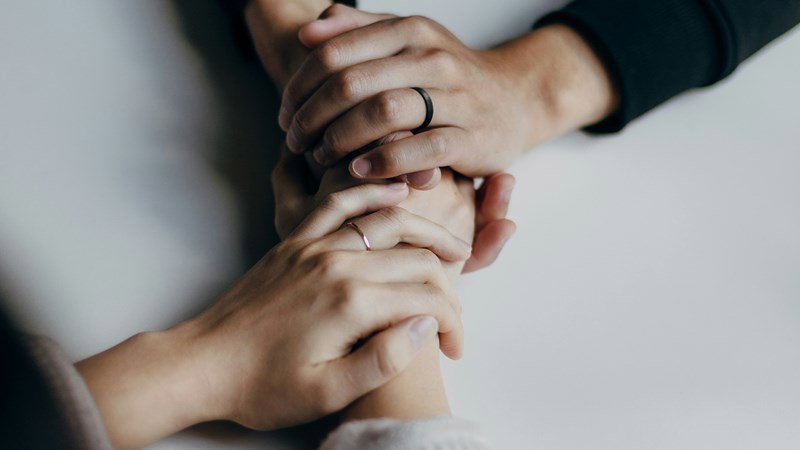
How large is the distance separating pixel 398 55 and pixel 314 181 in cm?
18

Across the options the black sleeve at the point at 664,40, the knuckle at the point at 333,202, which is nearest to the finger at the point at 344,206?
the knuckle at the point at 333,202

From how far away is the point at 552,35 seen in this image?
1.02m

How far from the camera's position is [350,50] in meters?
0.86

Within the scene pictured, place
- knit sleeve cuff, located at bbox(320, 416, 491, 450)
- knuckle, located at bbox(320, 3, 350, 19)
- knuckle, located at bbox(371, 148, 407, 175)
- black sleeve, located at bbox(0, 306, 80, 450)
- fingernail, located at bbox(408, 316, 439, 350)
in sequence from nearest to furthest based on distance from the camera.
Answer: black sleeve, located at bbox(0, 306, 80, 450) → knit sleeve cuff, located at bbox(320, 416, 491, 450) → fingernail, located at bbox(408, 316, 439, 350) → knuckle, located at bbox(371, 148, 407, 175) → knuckle, located at bbox(320, 3, 350, 19)

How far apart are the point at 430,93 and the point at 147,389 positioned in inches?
17.4

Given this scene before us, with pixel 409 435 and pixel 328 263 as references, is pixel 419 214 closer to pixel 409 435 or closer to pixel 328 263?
pixel 328 263

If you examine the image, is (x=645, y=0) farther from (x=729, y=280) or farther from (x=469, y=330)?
(x=469, y=330)

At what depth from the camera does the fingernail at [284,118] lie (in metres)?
0.88

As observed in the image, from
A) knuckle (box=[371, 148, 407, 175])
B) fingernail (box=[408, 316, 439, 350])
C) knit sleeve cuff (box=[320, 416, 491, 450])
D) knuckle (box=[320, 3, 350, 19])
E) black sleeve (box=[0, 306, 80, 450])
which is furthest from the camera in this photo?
knuckle (box=[320, 3, 350, 19])

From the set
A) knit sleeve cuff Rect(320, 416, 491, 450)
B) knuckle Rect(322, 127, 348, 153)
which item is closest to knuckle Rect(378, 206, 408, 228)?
knuckle Rect(322, 127, 348, 153)

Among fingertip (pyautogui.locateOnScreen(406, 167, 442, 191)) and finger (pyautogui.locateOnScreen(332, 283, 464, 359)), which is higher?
fingertip (pyautogui.locateOnScreen(406, 167, 442, 191))

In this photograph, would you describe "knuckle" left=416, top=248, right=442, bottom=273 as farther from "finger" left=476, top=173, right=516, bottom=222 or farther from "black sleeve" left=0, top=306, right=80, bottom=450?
"black sleeve" left=0, top=306, right=80, bottom=450

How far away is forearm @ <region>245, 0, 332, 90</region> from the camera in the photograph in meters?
0.96

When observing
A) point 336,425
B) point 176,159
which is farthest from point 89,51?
point 336,425
